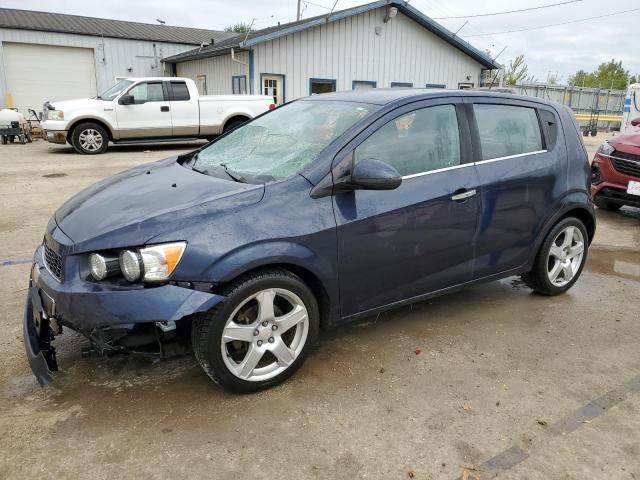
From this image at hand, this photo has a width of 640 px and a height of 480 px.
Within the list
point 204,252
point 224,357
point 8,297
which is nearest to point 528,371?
point 224,357

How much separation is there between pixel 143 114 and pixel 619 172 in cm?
1077

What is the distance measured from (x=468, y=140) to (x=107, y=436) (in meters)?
2.86

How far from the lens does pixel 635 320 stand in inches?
162

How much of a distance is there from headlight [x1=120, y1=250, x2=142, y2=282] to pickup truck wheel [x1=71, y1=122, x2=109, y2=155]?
1164 centimetres

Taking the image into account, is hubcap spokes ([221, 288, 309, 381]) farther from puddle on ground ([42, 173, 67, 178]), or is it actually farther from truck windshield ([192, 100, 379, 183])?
puddle on ground ([42, 173, 67, 178])

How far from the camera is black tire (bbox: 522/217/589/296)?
4191 millimetres

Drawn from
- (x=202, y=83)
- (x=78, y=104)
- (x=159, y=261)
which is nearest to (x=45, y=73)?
(x=202, y=83)

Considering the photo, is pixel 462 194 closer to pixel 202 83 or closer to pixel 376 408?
pixel 376 408

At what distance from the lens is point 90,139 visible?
12906mm

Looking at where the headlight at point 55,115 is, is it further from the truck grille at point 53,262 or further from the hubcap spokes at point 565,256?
the hubcap spokes at point 565,256

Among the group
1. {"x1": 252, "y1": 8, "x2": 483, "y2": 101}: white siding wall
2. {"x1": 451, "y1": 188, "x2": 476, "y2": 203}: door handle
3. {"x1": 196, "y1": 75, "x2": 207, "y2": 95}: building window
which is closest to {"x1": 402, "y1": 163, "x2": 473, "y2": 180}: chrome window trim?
{"x1": 451, "y1": 188, "x2": 476, "y2": 203}: door handle

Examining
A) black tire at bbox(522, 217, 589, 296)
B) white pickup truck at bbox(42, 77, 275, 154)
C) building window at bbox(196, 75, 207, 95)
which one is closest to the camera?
black tire at bbox(522, 217, 589, 296)

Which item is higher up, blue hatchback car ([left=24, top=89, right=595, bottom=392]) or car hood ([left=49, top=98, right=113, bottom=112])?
car hood ([left=49, top=98, right=113, bottom=112])

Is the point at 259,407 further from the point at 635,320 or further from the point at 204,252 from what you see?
the point at 635,320
